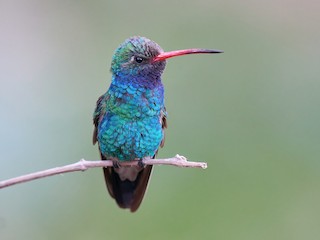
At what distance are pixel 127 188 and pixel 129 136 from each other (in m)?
0.58

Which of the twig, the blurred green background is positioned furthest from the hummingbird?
the blurred green background

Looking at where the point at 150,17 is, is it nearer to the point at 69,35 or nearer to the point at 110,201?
the point at 69,35

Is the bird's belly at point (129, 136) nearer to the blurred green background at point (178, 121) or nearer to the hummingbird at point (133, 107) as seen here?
the hummingbird at point (133, 107)

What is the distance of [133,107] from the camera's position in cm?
313

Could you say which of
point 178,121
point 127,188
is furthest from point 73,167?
point 178,121

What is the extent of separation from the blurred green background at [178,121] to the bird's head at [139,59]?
1828 mm

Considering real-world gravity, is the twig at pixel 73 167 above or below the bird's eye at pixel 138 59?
below

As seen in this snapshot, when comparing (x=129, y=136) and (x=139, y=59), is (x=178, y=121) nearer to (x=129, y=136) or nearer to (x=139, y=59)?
(x=129, y=136)

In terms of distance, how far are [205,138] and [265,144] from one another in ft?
1.87

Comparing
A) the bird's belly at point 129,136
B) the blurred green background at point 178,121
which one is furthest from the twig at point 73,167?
the blurred green background at point 178,121

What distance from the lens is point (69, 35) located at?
591 cm

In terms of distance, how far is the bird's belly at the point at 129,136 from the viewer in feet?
10.4

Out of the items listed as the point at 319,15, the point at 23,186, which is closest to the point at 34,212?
the point at 23,186

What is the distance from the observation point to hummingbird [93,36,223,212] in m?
3.01
